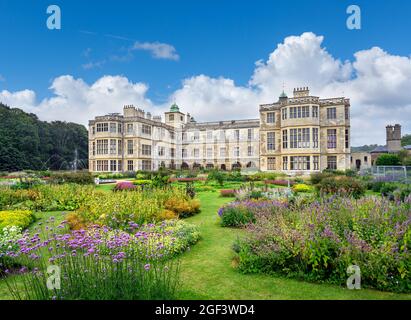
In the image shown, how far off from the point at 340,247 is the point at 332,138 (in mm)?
28595

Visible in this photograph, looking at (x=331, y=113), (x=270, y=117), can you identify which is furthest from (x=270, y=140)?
(x=331, y=113)

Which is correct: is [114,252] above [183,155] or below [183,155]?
below

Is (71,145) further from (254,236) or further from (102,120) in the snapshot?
(254,236)

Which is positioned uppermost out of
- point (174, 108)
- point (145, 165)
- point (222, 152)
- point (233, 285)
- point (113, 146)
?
point (174, 108)

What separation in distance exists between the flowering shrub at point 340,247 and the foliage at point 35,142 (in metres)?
49.2

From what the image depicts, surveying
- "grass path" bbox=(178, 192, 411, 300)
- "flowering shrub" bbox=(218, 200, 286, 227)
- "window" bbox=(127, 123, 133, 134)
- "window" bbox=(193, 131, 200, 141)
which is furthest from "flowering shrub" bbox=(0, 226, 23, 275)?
"window" bbox=(193, 131, 200, 141)

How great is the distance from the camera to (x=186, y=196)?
11.2 metres

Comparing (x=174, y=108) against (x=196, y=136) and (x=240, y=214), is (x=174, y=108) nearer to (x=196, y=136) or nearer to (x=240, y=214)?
(x=196, y=136)

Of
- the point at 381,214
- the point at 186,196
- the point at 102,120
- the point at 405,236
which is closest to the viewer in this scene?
the point at 405,236

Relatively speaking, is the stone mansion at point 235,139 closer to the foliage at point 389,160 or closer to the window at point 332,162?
the window at point 332,162

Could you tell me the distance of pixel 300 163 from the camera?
29562 mm

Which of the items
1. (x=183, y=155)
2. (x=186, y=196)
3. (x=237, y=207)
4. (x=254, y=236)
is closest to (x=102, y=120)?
(x=183, y=155)

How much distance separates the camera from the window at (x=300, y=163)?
96.1 feet
